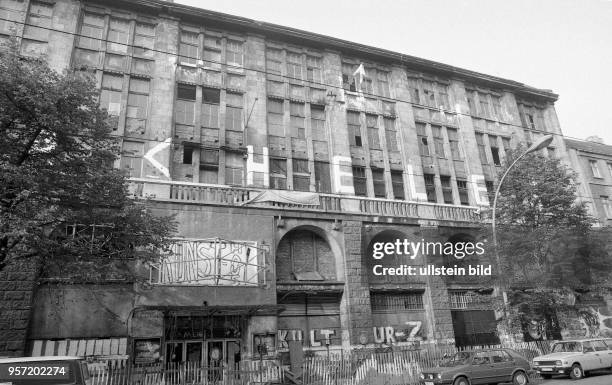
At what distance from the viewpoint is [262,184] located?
23781mm

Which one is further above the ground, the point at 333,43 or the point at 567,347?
the point at 333,43

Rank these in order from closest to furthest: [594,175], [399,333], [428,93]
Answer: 1. [399,333]
2. [428,93]
3. [594,175]

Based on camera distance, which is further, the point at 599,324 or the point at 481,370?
the point at 599,324

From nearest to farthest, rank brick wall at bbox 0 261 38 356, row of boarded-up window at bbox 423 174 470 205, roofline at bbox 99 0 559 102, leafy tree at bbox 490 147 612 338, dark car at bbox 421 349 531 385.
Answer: dark car at bbox 421 349 531 385 → brick wall at bbox 0 261 38 356 → leafy tree at bbox 490 147 612 338 → roofline at bbox 99 0 559 102 → row of boarded-up window at bbox 423 174 470 205

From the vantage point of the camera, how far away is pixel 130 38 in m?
24.8

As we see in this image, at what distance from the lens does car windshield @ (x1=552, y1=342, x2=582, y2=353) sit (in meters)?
18.8

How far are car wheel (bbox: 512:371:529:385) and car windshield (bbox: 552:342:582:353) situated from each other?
11.3 feet

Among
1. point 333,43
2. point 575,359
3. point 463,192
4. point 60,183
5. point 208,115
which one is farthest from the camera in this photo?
point 463,192

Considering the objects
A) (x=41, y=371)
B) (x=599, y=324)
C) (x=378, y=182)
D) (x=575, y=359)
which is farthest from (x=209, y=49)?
(x=599, y=324)

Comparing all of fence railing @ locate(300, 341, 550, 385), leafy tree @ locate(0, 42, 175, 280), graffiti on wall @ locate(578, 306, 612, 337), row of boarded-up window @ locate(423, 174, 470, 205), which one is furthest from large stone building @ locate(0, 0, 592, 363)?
graffiti on wall @ locate(578, 306, 612, 337)

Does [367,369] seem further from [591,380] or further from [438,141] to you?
[438,141]

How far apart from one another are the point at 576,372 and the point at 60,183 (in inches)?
828

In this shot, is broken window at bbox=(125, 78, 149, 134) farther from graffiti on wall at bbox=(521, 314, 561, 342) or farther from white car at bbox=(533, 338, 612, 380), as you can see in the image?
white car at bbox=(533, 338, 612, 380)

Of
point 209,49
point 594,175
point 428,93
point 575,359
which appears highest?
point 209,49
